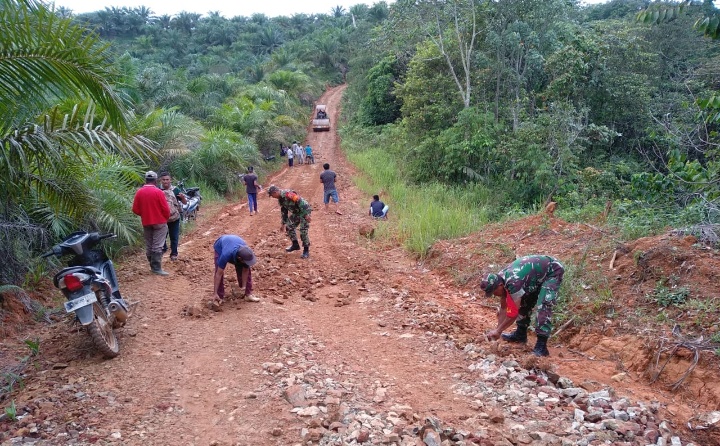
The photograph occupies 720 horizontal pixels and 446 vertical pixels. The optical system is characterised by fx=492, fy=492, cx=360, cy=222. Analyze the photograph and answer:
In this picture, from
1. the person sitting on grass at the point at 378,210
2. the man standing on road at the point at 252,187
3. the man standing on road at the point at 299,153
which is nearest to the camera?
the person sitting on grass at the point at 378,210

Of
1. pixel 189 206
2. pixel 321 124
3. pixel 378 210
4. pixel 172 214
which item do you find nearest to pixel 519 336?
pixel 172 214

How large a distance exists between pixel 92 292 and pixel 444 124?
13480mm

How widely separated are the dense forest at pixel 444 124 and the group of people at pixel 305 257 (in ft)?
2.57

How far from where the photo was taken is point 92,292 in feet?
14.8

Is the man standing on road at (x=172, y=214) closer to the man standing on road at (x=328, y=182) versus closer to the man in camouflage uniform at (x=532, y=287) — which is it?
the man in camouflage uniform at (x=532, y=287)

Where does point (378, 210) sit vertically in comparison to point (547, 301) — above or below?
below

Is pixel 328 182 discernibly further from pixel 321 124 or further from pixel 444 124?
Result: pixel 321 124

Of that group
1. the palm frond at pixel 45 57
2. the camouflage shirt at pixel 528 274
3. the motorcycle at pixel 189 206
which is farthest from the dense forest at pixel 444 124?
the camouflage shirt at pixel 528 274

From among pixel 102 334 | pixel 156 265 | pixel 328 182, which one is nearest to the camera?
pixel 102 334

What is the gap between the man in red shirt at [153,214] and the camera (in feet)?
22.9

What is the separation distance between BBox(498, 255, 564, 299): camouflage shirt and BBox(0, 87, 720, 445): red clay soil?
667 mm

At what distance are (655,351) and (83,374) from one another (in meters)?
5.25

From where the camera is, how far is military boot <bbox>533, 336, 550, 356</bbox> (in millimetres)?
4945

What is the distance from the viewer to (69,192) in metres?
6.02
